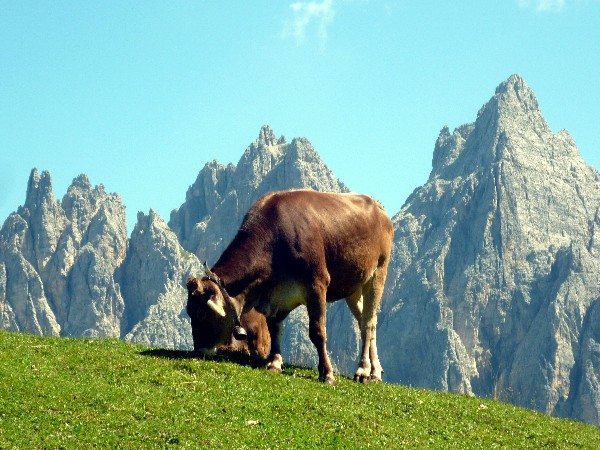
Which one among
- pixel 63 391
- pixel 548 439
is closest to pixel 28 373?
pixel 63 391

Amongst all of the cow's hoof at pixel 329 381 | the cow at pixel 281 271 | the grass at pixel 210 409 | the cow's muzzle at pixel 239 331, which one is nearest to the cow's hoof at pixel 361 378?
the cow at pixel 281 271

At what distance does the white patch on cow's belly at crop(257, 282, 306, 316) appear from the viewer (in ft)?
68.9

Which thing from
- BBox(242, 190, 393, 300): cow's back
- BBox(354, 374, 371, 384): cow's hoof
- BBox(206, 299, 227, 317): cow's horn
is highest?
BBox(242, 190, 393, 300): cow's back

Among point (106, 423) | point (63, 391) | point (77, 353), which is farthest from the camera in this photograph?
point (77, 353)

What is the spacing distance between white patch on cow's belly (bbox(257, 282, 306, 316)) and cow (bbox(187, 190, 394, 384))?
0.08 ft

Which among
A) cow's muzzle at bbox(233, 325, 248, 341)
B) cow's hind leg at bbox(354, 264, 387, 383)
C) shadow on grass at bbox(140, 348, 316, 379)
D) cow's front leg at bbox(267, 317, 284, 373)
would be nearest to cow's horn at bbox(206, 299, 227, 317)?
cow's muzzle at bbox(233, 325, 248, 341)

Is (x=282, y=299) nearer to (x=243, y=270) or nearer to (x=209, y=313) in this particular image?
(x=243, y=270)

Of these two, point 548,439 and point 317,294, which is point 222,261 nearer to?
point 317,294

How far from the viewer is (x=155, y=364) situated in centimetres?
1977

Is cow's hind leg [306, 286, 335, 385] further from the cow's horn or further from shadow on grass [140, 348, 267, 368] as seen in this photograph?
the cow's horn

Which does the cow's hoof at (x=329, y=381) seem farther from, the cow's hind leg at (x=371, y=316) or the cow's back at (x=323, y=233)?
the cow's hind leg at (x=371, y=316)

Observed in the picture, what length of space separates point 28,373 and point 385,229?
35.5 feet

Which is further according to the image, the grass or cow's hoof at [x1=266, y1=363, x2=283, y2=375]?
cow's hoof at [x1=266, y1=363, x2=283, y2=375]

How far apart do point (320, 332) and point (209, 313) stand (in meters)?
2.94
